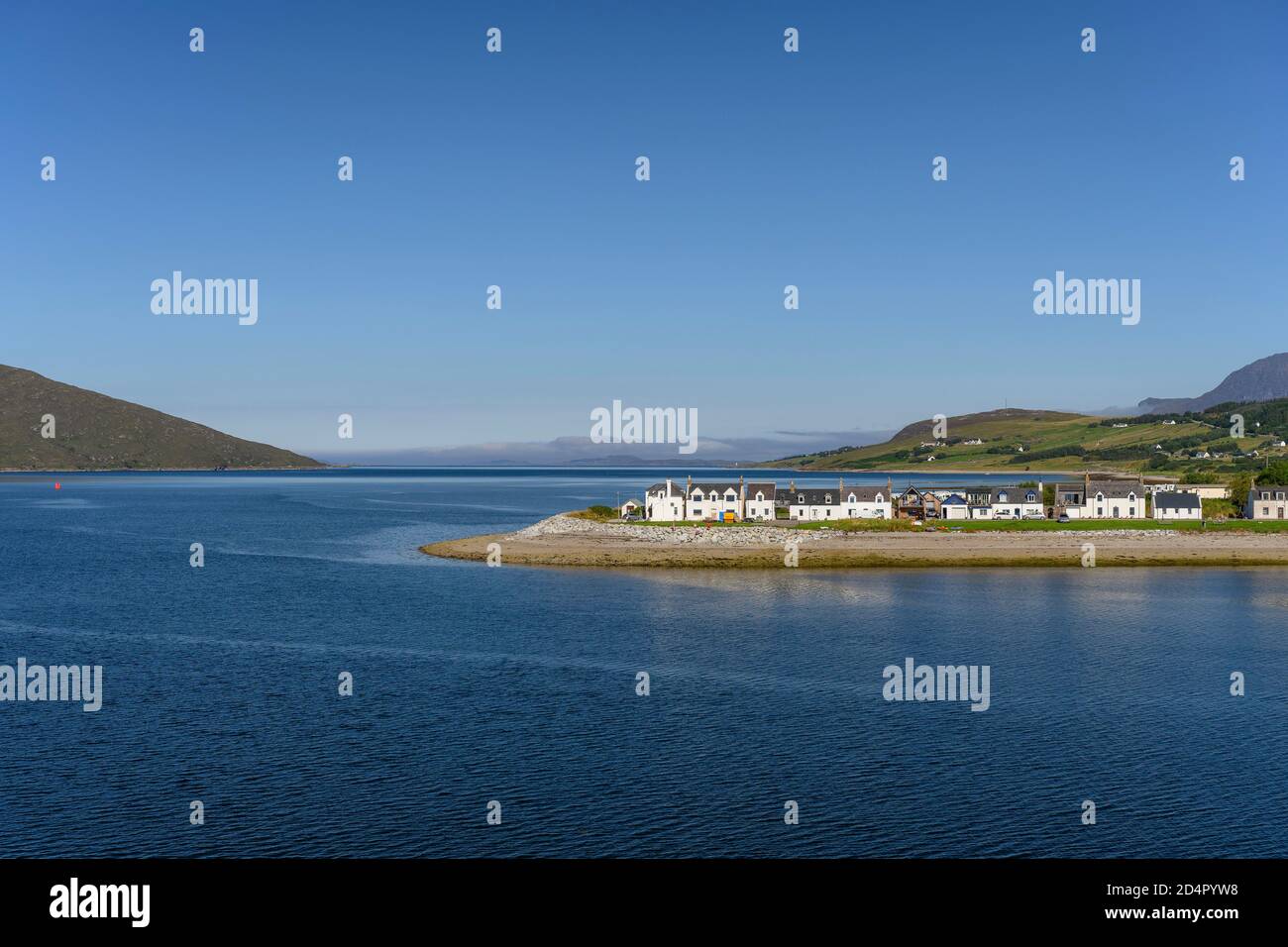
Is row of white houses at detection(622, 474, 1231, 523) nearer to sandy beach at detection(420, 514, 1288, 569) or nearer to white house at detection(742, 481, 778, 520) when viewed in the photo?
white house at detection(742, 481, 778, 520)

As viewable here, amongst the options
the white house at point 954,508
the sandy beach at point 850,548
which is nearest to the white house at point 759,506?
the sandy beach at point 850,548

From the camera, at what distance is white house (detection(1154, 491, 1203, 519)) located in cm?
12738

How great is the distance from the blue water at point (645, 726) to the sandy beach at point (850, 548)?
18.8 m

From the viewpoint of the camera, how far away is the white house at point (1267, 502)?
417 feet

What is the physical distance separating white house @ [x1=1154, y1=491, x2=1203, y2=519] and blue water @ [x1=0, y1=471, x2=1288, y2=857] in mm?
50637

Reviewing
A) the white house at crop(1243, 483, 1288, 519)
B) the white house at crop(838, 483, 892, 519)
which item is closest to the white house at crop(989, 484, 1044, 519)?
the white house at crop(838, 483, 892, 519)

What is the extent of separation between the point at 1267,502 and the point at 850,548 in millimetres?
61847

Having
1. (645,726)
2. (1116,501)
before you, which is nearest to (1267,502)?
(1116,501)

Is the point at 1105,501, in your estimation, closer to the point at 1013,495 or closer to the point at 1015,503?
the point at 1015,503

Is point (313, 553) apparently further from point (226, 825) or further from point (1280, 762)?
point (1280, 762)

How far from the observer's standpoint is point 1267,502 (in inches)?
5034
